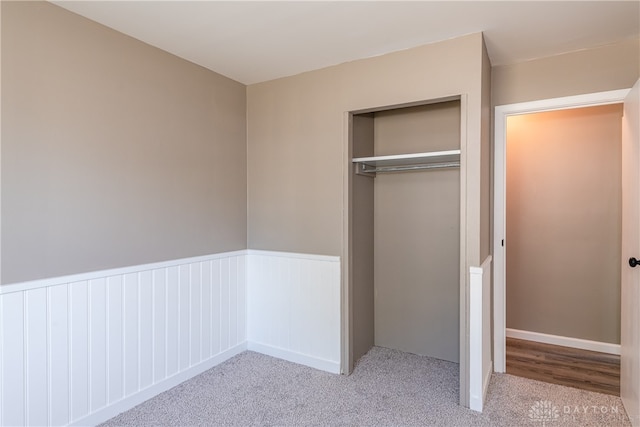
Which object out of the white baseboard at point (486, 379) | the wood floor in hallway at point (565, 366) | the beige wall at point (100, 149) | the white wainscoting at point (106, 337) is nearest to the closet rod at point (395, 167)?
the beige wall at point (100, 149)

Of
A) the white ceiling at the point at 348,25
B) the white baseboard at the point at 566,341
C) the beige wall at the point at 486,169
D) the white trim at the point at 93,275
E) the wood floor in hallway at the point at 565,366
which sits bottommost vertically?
the wood floor in hallway at the point at 565,366

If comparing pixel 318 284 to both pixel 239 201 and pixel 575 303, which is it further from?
pixel 575 303

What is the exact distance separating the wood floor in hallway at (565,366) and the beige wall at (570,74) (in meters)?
2.17

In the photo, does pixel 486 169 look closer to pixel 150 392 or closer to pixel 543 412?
pixel 543 412

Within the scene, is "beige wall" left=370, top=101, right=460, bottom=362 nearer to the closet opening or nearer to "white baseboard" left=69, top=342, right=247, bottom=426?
the closet opening

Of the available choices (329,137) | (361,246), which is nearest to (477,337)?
(361,246)

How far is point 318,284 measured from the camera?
2.91 metres

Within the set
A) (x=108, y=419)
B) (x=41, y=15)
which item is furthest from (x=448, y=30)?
(x=108, y=419)

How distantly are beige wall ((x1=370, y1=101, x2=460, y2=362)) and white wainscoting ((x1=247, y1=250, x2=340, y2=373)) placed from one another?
68cm

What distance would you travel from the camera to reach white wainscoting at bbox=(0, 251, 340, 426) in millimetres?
1849

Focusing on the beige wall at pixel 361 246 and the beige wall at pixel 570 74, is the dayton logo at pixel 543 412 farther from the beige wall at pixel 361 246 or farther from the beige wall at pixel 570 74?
the beige wall at pixel 570 74

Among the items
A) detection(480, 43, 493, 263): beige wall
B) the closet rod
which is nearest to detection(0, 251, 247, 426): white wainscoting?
the closet rod

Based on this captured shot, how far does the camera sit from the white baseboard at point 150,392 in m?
2.11

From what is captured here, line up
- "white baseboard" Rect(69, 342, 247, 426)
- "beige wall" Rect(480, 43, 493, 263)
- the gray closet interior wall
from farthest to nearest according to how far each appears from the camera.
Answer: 1. the gray closet interior wall
2. "beige wall" Rect(480, 43, 493, 263)
3. "white baseboard" Rect(69, 342, 247, 426)
